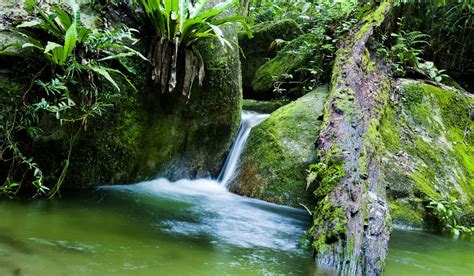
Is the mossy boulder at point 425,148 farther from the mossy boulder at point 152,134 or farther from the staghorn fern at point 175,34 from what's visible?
the staghorn fern at point 175,34

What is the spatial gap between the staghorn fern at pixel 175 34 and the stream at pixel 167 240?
130cm

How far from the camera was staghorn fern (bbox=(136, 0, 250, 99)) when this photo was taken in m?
3.79

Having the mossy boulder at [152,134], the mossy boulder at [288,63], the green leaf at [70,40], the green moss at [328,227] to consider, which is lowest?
the green moss at [328,227]

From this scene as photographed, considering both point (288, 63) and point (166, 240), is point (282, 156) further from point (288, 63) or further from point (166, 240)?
point (288, 63)

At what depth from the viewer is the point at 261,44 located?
8.91 meters

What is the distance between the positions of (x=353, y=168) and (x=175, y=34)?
2.26m

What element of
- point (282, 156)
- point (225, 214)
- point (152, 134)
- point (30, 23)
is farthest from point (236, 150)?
point (30, 23)

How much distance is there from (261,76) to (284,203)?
4.42 meters

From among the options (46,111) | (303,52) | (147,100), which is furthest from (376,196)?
(303,52)

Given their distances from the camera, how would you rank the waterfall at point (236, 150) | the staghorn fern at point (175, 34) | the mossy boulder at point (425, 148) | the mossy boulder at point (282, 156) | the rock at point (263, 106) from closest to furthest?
the staghorn fern at point (175, 34), the mossy boulder at point (425, 148), the mossy boulder at point (282, 156), the waterfall at point (236, 150), the rock at point (263, 106)

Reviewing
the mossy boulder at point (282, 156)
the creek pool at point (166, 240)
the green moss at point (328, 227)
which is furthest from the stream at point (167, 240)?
the mossy boulder at point (282, 156)

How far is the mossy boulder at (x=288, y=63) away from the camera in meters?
6.98

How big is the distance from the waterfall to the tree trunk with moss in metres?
1.26

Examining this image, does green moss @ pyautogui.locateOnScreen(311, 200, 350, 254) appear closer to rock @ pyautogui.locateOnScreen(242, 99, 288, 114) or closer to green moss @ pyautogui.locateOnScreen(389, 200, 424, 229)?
green moss @ pyautogui.locateOnScreen(389, 200, 424, 229)
